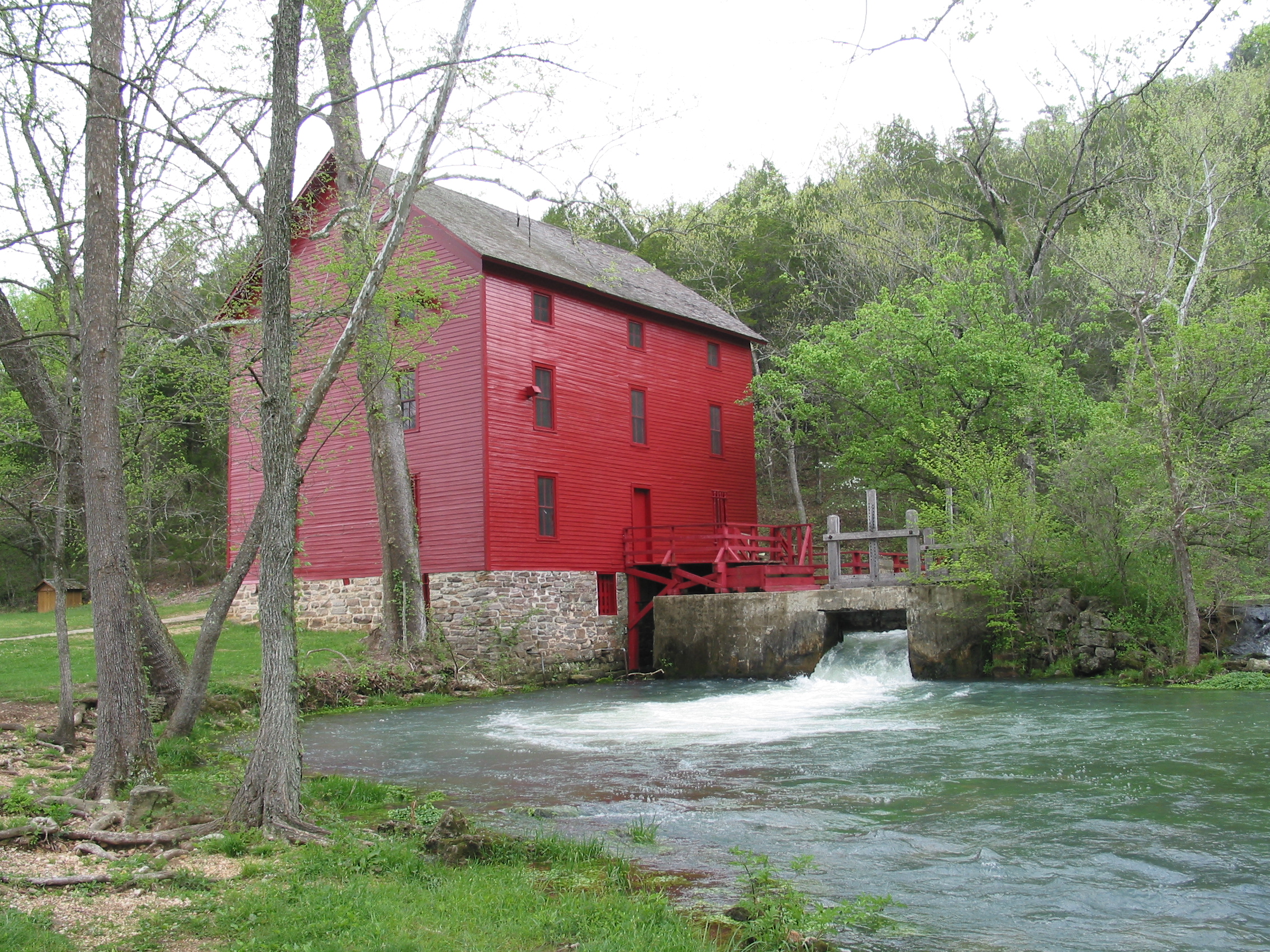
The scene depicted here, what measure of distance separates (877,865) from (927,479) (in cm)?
1905

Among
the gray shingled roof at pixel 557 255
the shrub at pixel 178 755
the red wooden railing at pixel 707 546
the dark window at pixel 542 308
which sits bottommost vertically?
the shrub at pixel 178 755

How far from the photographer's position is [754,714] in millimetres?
14750

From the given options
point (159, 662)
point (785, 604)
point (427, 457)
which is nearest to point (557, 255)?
point (427, 457)

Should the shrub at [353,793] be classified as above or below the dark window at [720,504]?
below

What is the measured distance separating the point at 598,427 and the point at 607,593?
366 centimetres

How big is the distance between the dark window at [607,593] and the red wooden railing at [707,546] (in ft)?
1.97

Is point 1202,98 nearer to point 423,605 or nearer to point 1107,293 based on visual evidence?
point 1107,293

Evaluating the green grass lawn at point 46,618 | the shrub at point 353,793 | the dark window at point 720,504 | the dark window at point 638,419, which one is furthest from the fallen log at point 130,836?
the dark window at point 720,504

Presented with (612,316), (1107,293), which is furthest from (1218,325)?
(612,316)

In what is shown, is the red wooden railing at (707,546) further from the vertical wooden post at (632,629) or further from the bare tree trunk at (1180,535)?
the bare tree trunk at (1180,535)

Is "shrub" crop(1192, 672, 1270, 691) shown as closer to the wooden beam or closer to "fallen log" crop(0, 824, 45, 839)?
the wooden beam

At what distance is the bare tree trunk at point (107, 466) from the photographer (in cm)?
793

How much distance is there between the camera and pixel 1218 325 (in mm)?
16828

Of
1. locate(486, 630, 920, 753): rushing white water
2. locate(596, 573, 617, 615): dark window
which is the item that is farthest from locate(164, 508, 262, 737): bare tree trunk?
locate(596, 573, 617, 615): dark window
